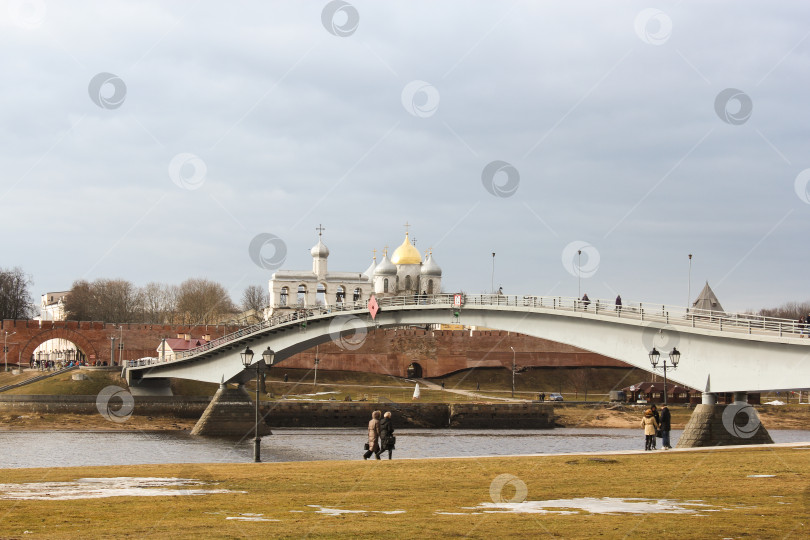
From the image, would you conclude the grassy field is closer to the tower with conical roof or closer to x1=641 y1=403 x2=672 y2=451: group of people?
x1=641 y1=403 x2=672 y2=451: group of people

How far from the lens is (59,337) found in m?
92.0

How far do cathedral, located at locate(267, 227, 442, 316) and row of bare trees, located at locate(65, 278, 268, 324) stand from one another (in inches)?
221

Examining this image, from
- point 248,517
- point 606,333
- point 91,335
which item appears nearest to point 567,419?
point 606,333

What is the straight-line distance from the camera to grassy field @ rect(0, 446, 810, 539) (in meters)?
13.0

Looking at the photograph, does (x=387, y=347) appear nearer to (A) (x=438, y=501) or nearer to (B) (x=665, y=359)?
(B) (x=665, y=359)

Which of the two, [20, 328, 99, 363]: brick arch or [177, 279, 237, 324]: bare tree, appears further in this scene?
[177, 279, 237, 324]: bare tree

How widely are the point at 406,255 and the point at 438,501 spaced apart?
368 feet

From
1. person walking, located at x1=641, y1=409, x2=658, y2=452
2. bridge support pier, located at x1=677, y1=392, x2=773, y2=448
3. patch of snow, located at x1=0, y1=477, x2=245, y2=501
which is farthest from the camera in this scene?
bridge support pier, located at x1=677, y1=392, x2=773, y2=448

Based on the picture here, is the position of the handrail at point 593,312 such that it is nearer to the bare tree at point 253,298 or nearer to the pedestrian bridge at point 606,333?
the pedestrian bridge at point 606,333

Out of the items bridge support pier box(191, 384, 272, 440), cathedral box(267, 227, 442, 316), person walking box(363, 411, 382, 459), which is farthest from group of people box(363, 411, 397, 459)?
cathedral box(267, 227, 442, 316)

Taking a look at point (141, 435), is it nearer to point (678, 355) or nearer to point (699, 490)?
point (678, 355)

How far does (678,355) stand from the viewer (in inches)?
1219

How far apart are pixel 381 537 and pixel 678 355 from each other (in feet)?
66.5

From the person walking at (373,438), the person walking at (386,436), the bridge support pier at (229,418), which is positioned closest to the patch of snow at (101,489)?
the person walking at (373,438)
